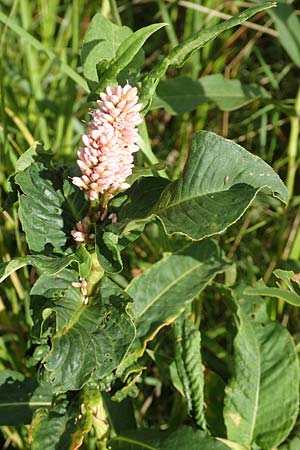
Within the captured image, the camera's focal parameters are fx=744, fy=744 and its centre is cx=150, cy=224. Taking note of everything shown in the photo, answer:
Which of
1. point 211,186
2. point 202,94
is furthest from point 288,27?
point 211,186

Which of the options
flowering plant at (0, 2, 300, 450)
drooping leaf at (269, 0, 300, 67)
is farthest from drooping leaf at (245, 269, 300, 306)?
drooping leaf at (269, 0, 300, 67)

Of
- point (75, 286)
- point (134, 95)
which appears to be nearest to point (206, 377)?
point (75, 286)

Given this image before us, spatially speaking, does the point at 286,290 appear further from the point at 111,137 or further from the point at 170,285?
the point at 111,137

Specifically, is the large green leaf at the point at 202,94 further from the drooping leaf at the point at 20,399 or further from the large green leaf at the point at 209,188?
the drooping leaf at the point at 20,399

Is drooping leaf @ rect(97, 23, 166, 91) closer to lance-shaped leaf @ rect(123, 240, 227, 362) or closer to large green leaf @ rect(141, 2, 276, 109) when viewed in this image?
large green leaf @ rect(141, 2, 276, 109)

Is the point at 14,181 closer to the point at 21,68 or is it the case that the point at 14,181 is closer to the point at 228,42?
the point at 21,68

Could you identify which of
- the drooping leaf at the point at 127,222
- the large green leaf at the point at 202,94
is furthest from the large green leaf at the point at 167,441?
the large green leaf at the point at 202,94
